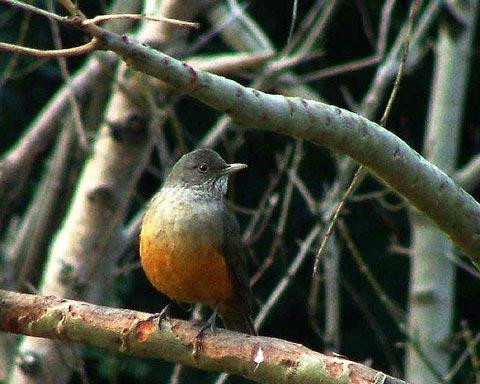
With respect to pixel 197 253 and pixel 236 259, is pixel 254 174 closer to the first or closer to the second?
pixel 236 259

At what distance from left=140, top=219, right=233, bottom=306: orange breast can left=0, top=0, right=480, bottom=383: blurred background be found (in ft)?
2.01

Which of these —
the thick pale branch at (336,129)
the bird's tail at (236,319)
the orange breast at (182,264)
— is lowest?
the bird's tail at (236,319)

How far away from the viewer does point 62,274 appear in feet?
23.4

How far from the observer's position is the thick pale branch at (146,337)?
431 centimetres

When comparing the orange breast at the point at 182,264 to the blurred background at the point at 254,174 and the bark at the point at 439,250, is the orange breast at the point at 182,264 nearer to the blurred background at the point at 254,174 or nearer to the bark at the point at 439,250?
the blurred background at the point at 254,174

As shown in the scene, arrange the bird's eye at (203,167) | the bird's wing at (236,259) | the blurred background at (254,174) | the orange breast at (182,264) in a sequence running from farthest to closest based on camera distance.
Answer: the blurred background at (254,174) < the bird's eye at (203,167) < the bird's wing at (236,259) < the orange breast at (182,264)

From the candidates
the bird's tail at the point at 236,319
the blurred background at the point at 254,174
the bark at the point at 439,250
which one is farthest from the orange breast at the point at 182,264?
the bark at the point at 439,250

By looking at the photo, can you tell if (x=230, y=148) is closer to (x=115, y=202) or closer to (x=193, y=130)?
(x=115, y=202)

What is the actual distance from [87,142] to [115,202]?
0.46 meters

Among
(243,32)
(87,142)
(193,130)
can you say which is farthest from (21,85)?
(87,142)

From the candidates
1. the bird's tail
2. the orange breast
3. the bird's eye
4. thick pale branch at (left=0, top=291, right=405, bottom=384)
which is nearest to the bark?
the bird's tail

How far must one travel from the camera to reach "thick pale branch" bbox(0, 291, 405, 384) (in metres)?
4.31

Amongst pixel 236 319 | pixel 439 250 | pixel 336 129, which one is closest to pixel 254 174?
pixel 439 250

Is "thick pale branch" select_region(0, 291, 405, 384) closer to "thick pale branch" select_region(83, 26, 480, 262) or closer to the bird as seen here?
"thick pale branch" select_region(83, 26, 480, 262)
